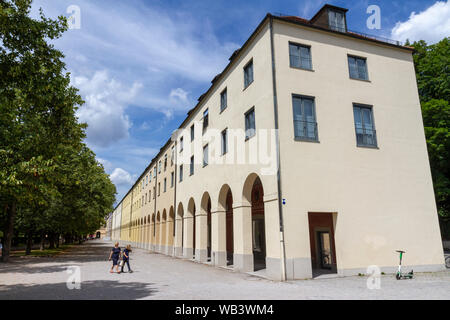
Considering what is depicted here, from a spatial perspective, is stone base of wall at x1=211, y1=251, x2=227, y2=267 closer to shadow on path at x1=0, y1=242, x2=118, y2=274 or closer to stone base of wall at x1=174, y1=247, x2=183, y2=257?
shadow on path at x1=0, y1=242, x2=118, y2=274

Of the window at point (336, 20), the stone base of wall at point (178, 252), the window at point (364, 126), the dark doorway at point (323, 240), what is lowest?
the stone base of wall at point (178, 252)

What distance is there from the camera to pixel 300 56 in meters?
16.5

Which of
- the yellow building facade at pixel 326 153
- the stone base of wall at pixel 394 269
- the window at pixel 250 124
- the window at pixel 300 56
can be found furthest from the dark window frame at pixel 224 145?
the stone base of wall at pixel 394 269

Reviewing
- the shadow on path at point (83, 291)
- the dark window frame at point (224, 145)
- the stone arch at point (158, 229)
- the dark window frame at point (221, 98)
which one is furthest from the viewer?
the stone arch at point (158, 229)

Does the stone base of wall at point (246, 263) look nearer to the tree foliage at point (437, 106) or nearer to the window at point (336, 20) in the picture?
the window at point (336, 20)

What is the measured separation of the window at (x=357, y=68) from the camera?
57.3 feet

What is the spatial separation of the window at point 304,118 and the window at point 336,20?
5472mm

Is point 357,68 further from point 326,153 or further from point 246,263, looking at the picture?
point 246,263

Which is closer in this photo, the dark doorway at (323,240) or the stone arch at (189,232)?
the dark doorway at (323,240)

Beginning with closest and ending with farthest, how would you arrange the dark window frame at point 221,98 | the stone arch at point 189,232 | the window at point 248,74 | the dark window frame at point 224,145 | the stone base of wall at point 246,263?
the stone base of wall at point 246,263, the window at point 248,74, the dark window frame at point 224,145, the dark window frame at point 221,98, the stone arch at point 189,232

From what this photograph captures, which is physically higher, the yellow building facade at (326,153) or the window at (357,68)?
the window at (357,68)

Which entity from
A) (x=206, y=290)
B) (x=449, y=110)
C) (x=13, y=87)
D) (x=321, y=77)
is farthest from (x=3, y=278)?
(x=449, y=110)

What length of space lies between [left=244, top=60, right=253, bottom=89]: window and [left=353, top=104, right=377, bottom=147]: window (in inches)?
230
